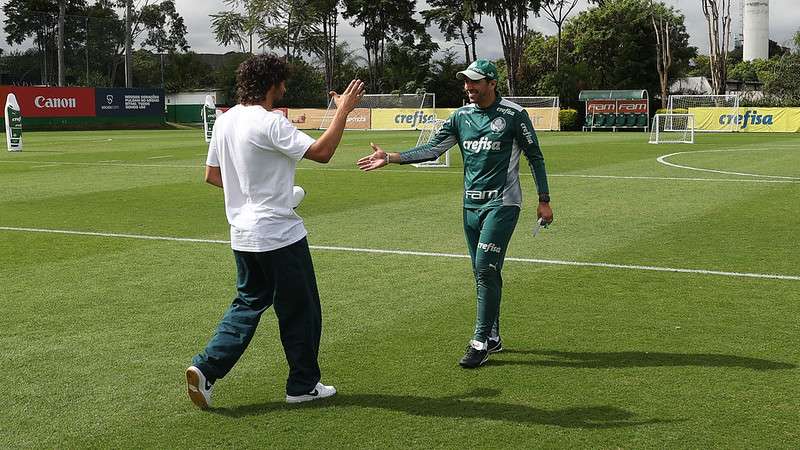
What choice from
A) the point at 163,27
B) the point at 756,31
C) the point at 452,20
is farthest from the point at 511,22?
the point at 756,31

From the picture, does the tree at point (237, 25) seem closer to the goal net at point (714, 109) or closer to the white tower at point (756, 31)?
the goal net at point (714, 109)

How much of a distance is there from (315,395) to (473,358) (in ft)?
3.78

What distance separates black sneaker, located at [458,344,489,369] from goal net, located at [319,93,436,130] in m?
44.5

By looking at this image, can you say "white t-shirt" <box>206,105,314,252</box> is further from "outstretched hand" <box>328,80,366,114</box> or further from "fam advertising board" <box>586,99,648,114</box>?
"fam advertising board" <box>586,99,648,114</box>

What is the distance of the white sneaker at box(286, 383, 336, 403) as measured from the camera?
533 cm

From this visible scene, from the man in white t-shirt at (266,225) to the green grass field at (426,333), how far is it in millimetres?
239

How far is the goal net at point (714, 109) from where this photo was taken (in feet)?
148

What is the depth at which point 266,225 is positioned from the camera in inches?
202

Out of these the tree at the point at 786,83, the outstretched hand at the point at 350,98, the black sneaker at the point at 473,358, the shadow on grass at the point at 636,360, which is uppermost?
the tree at the point at 786,83

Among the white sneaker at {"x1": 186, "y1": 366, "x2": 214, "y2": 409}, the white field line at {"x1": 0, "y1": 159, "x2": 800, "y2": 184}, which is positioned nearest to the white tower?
the white field line at {"x1": 0, "y1": 159, "x2": 800, "y2": 184}

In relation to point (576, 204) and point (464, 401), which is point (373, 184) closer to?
point (576, 204)

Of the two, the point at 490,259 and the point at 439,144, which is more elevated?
the point at 439,144

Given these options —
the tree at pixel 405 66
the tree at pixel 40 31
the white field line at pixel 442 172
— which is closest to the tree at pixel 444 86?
the tree at pixel 405 66

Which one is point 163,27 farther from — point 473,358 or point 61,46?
point 473,358
